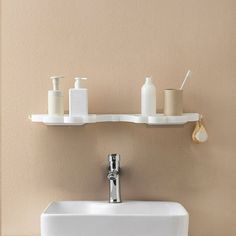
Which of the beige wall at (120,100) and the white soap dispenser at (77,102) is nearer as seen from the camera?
the white soap dispenser at (77,102)

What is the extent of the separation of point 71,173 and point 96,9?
0.65 metres

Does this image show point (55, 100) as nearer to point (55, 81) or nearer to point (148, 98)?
point (55, 81)

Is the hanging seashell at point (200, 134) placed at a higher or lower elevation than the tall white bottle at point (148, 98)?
lower

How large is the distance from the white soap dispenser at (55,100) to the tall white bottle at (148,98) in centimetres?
31

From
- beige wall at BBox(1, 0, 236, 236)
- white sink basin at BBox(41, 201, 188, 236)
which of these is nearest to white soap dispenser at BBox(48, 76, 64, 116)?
beige wall at BBox(1, 0, 236, 236)

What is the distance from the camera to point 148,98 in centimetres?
185

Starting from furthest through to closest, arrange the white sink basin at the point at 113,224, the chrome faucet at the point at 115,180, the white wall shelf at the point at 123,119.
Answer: the chrome faucet at the point at 115,180
the white wall shelf at the point at 123,119
the white sink basin at the point at 113,224

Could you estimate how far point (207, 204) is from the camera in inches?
77.7

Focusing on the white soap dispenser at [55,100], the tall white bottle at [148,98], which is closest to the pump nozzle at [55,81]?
the white soap dispenser at [55,100]

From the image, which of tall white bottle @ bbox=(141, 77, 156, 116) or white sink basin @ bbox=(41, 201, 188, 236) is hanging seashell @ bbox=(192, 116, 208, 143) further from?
white sink basin @ bbox=(41, 201, 188, 236)

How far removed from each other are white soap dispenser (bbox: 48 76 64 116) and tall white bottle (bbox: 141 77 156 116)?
12.1 inches

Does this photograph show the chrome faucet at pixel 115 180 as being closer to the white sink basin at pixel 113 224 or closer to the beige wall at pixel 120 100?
the beige wall at pixel 120 100

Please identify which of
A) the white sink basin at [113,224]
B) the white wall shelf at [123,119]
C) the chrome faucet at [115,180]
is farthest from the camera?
the chrome faucet at [115,180]

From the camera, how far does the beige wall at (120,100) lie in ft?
6.39
